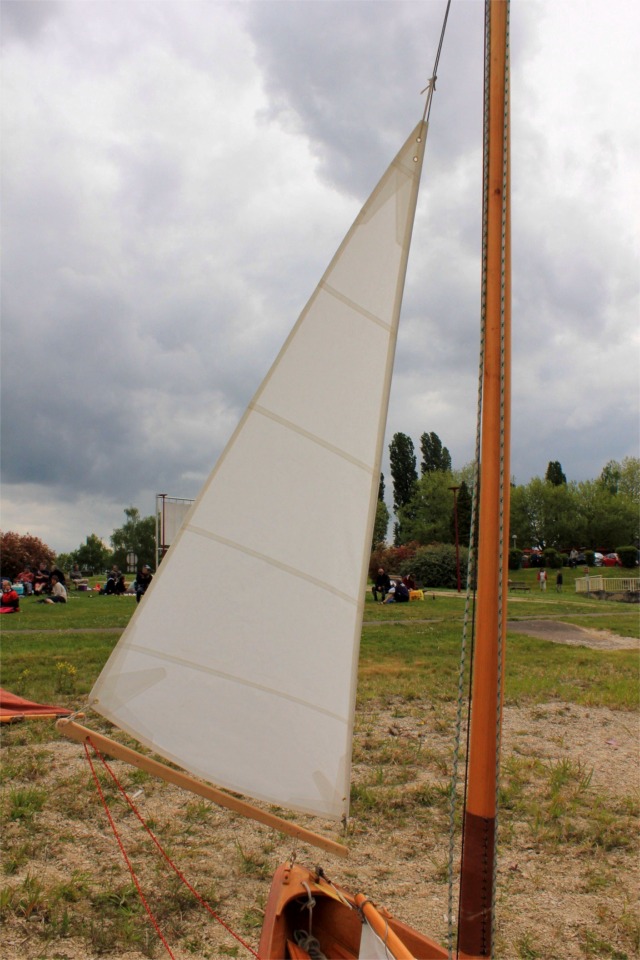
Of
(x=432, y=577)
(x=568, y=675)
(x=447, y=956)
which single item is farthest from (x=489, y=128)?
(x=432, y=577)

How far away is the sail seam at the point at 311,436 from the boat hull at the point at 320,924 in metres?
1.65

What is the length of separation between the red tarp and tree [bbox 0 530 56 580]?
38751 mm

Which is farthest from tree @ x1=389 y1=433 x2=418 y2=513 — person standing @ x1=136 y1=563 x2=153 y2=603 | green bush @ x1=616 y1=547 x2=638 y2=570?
person standing @ x1=136 y1=563 x2=153 y2=603

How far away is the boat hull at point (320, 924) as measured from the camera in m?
2.26

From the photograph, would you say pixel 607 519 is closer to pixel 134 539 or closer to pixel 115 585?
pixel 115 585

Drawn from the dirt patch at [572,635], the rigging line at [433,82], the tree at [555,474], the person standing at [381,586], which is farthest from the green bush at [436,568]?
the tree at [555,474]

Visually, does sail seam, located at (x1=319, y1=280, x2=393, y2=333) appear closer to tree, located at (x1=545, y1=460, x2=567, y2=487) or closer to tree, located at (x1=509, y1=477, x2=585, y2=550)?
tree, located at (x1=509, y1=477, x2=585, y2=550)

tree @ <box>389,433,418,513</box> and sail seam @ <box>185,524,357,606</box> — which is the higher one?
tree @ <box>389,433,418,513</box>

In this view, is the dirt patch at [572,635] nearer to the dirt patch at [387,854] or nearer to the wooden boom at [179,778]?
the dirt patch at [387,854]

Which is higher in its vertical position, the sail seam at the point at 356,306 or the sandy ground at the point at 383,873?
the sail seam at the point at 356,306

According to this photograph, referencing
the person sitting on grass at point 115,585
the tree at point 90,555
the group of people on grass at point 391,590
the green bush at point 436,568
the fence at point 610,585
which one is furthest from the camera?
the tree at point 90,555

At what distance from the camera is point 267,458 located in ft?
8.87

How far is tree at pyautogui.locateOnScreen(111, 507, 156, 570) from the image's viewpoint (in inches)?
3022

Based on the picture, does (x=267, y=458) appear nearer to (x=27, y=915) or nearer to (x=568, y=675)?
(x=27, y=915)
